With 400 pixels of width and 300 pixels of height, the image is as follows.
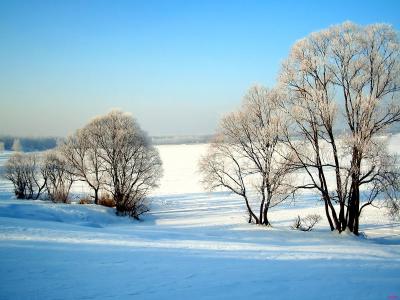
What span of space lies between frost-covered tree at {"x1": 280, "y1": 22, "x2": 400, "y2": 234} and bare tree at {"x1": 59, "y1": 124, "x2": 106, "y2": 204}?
71.6 ft

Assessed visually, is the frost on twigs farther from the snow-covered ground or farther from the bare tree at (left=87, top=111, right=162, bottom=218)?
the bare tree at (left=87, top=111, right=162, bottom=218)

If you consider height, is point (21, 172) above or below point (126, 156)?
below

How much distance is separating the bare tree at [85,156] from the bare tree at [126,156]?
57.7 inches

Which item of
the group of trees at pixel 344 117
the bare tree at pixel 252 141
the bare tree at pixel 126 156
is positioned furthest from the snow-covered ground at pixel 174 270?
the bare tree at pixel 126 156

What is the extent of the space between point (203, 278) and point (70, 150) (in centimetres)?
3155

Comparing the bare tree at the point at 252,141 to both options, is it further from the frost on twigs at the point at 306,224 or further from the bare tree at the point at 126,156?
the bare tree at the point at 126,156

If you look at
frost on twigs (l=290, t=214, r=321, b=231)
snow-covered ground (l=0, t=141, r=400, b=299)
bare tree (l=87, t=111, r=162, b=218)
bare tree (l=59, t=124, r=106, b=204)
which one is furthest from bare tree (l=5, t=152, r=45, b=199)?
frost on twigs (l=290, t=214, r=321, b=231)

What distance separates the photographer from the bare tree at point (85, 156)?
3244cm

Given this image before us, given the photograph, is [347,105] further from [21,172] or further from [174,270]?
[21,172]

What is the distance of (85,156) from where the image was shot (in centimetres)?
3556

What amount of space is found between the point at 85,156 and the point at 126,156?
8.15 meters

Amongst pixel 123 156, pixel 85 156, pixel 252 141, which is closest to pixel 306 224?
pixel 252 141

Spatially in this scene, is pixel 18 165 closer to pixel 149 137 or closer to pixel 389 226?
pixel 149 137

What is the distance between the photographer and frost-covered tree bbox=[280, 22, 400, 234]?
15547mm
